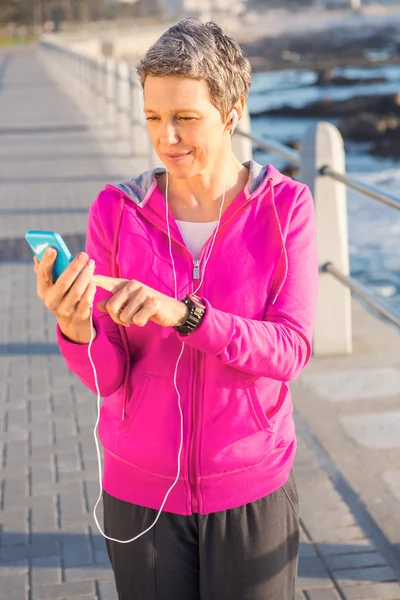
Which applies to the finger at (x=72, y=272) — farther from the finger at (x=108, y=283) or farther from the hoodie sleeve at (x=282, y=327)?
the hoodie sleeve at (x=282, y=327)

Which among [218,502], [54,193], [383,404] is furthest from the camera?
[54,193]

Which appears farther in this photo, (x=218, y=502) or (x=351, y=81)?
(x=351, y=81)

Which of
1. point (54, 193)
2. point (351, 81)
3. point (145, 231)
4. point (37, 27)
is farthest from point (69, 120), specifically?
point (37, 27)

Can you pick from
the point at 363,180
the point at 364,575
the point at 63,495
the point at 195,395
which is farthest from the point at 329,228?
the point at 195,395

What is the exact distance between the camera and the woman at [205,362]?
6.75 ft

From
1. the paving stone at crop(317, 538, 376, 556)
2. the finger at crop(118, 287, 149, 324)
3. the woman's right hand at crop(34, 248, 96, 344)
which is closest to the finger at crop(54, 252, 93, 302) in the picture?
the woman's right hand at crop(34, 248, 96, 344)

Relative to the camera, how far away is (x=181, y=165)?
2.02m

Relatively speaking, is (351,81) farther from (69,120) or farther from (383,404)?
(383,404)

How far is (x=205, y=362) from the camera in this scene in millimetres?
2076

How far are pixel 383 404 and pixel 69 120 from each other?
1580 cm

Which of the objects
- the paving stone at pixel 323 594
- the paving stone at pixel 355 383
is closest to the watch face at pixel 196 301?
the paving stone at pixel 323 594

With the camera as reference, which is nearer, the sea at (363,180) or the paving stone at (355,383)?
the paving stone at (355,383)

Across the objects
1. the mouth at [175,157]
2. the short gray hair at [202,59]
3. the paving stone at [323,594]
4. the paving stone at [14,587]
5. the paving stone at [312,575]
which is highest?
the short gray hair at [202,59]

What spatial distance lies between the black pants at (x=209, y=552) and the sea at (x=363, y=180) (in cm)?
254
